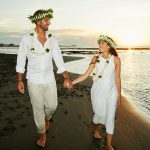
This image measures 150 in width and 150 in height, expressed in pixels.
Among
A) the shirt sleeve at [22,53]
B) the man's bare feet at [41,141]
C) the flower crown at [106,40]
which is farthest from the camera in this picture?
the man's bare feet at [41,141]

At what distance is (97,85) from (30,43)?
67.9 inches

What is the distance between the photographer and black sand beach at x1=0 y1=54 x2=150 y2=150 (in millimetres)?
6171

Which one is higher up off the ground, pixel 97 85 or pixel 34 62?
pixel 34 62

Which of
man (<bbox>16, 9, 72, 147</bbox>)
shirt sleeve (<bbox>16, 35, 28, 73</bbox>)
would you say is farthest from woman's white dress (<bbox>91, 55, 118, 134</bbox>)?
shirt sleeve (<bbox>16, 35, 28, 73</bbox>)

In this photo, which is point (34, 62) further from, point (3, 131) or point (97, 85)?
point (3, 131)

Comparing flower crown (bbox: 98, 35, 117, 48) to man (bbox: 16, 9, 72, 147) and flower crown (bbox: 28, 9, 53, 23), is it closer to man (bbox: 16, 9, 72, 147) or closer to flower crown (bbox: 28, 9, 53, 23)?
man (bbox: 16, 9, 72, 147)

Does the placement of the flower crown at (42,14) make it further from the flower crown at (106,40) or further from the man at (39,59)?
the flower crown at (106,40)

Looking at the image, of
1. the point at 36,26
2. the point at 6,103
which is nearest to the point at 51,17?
the point at 36,26

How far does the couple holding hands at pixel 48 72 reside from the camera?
18.7 feet

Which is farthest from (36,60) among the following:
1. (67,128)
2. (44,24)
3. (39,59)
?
(67,128)

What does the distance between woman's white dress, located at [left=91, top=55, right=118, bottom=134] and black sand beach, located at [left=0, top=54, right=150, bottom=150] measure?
2.40ft

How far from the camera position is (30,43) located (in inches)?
223

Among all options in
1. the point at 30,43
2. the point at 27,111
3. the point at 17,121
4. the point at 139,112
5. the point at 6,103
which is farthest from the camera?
the point at 139,112

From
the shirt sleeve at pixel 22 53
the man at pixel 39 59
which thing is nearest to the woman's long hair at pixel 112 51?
the man at pixel 39 59
